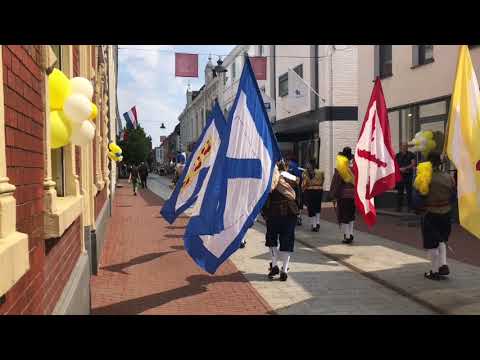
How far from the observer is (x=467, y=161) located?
4695 millimetres

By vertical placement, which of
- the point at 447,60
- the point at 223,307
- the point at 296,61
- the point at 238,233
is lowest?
the point at 223,307

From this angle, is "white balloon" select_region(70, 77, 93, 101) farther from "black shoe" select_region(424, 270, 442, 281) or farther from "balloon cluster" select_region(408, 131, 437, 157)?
"balloon cluster" select_region(408, 131, 437, 157)

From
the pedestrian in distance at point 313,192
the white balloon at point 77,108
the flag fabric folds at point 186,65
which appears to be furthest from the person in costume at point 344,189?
the flag fabric folds at point 186,65

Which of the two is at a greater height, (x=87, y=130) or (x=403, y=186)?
(x=87, y=130)

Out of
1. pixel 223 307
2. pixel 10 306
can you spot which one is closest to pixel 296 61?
pixel 223 307

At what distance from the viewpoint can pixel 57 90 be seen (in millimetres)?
3805

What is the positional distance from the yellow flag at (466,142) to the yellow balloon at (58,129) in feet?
11.8

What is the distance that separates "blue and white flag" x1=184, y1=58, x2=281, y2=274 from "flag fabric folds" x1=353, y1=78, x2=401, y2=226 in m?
2.80

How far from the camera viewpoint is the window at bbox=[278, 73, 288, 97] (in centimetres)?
2472

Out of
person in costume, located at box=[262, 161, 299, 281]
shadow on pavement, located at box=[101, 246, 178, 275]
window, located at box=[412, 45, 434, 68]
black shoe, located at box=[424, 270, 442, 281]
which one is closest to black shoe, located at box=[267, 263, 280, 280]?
person in costume, located at box=[262, 161, 299, 281]

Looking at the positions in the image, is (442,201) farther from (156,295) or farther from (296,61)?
(296,61)

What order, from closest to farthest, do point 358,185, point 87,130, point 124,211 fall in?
1. point 87,130
2. point 358,185
3. point 124,211

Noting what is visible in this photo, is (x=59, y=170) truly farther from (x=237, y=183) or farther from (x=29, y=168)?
(x=29, y=168)

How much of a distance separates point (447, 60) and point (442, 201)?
798 cm
